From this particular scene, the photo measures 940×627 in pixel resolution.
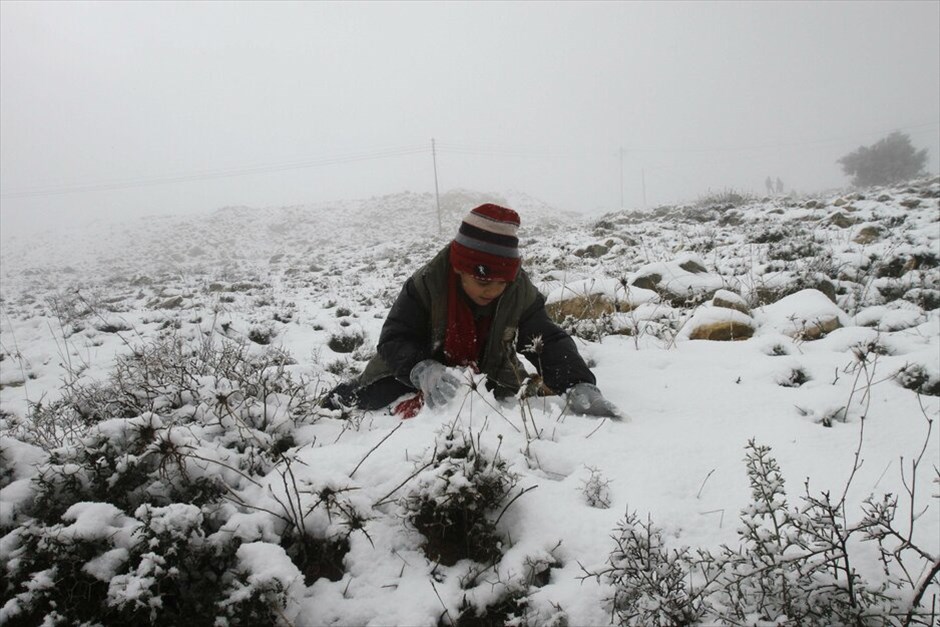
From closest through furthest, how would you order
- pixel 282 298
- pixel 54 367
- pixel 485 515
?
pixel 485 515 < pixel 54 367 < pixel 282 298

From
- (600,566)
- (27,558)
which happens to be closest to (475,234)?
(600,566)

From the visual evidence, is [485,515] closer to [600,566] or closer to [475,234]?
[600,566]

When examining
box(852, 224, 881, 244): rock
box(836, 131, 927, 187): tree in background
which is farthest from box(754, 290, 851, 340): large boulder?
box(836, 131, 927, 187): tree in background

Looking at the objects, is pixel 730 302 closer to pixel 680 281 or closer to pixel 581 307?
pixel 680 281

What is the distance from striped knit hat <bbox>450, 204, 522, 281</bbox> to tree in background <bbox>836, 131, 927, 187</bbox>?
3455cm

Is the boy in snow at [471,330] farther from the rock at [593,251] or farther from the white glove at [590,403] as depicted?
the rock at [593,251]

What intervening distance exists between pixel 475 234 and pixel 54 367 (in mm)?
5228

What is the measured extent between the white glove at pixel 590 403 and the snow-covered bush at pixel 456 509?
0.93 metres

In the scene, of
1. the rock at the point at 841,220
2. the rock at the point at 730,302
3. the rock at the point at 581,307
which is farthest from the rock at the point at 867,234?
the rock at the point at 581,307

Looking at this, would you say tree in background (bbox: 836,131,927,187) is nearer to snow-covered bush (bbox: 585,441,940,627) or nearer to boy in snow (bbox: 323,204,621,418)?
boy in snow (bbox: 323,204,621,418)

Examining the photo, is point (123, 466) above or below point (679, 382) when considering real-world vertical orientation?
above

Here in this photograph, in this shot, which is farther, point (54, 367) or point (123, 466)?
point (54, 367)

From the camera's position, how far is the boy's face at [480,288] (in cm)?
248

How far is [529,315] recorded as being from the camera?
2.75 meters
